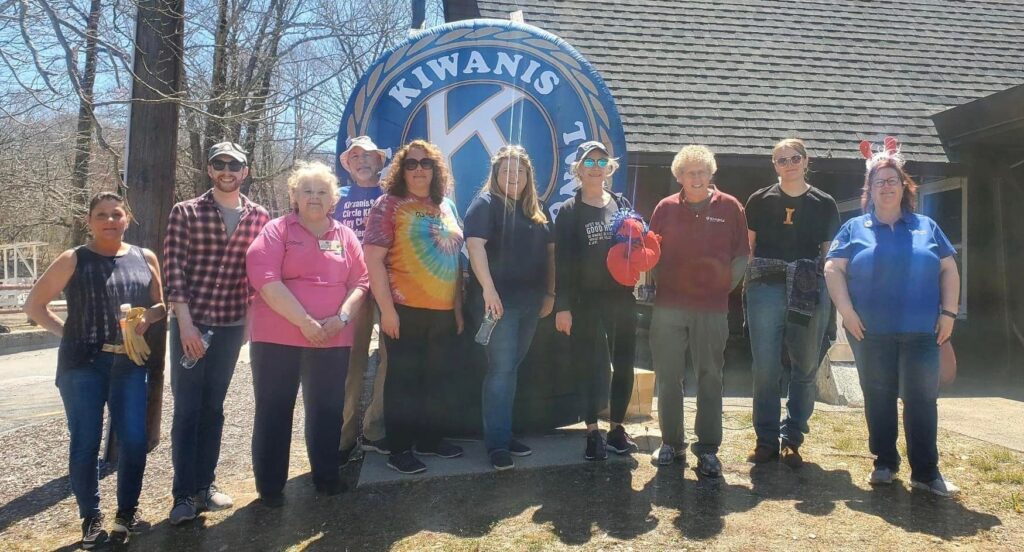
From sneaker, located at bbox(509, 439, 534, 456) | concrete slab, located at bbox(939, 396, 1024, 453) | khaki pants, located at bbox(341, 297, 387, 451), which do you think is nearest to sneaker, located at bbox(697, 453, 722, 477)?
sneaker, located at bbox(509, 439, 534, 456)

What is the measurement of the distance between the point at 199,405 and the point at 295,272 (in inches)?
30.4

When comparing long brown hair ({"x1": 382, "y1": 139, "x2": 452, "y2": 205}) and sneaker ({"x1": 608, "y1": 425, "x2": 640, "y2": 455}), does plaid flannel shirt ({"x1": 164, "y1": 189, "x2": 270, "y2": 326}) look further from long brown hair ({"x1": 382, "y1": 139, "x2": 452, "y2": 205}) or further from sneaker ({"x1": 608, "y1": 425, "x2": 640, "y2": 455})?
sneaker ({"x1": 608, "y1": 425, "x2": 640, "y2": 455})

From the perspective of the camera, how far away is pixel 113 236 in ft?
10.7

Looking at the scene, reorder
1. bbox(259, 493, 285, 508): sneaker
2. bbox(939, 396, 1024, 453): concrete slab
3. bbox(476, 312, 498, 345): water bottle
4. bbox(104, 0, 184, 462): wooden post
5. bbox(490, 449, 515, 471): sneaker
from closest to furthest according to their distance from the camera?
bbox(259, 493, 285, 508): sneaker, bbox(476, 312, 498, 345): water bottle, bbox(490, 449, 515, 471): sneaker, bbox(104, 0, 184, 462): wooden post, bbox(939, 396, 1024, 453): concrete slab

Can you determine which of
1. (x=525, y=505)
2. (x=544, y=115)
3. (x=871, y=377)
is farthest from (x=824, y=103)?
(x=525, y=505)

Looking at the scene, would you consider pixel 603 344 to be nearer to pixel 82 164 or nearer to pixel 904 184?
pixel 904 184

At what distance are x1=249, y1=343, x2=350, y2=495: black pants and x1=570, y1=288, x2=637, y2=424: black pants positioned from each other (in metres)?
1.29

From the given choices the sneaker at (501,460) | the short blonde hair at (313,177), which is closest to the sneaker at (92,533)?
the short blonde hair at (313,177)

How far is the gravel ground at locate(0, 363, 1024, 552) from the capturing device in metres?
3.09

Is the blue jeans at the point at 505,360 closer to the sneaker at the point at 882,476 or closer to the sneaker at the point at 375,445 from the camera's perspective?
the sneaker at the point at 375,445

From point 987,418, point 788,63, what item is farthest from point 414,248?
point 788,63

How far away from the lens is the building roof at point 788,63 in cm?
810

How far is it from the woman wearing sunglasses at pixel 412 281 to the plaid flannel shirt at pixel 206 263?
618mm

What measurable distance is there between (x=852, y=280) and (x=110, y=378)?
361cm
